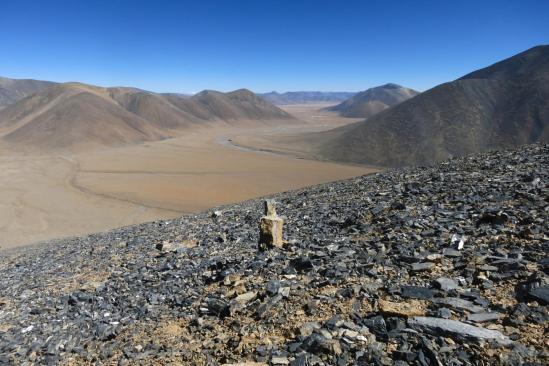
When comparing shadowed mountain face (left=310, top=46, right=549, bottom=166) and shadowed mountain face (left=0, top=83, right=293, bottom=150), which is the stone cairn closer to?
shadowed mountain face (left=310, top=46, right=549, bottom=166)

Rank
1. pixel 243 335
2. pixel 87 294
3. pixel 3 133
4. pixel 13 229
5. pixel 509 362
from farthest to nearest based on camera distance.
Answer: pixel 3 133 → pixel 13 229 → pixel 87 294 → pixel 243 335 → pixel 509 362

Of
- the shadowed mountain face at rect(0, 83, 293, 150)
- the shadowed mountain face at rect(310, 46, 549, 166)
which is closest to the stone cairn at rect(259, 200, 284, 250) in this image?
the shadowed mountain face at rect(310, 46, 549, 166)

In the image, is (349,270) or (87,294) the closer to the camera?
(349,270)

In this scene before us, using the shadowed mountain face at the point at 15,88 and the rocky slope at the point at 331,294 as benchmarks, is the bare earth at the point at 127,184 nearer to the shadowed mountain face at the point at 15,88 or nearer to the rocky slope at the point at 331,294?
the rocky slope at the point at 331,294

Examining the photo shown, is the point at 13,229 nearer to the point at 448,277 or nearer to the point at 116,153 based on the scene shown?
the point at 448,277

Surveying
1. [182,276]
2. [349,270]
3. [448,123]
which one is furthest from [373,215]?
[448,123]

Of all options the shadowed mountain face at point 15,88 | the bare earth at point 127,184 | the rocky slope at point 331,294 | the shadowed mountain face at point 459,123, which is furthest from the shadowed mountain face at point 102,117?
Answer: the shadowed mountain face at point 15,88

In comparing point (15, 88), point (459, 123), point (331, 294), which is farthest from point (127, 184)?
point (15, 88)
